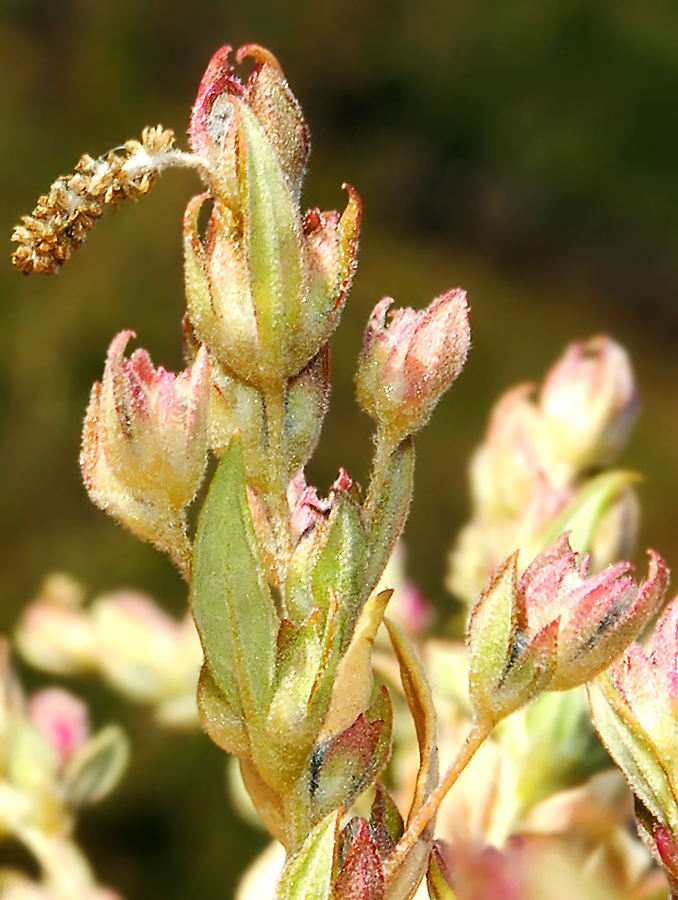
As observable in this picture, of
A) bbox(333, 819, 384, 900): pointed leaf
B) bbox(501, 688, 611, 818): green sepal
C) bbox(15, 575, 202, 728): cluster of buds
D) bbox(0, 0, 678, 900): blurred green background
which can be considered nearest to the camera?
bbox(333, 819, 384, 900): pointed leaf

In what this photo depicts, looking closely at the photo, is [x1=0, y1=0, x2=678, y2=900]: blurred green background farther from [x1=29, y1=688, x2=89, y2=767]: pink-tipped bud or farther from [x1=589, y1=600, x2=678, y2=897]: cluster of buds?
[x1=589, y1=600, x2=678, y2=897]: cluster of buds

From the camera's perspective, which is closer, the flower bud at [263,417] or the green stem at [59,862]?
the flower bud at [263,417]

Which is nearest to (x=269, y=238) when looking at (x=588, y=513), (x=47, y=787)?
(x=588, y=513)

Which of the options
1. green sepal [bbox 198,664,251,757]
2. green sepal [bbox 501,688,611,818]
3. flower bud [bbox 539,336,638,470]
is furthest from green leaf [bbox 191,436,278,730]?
flower bud [bbox 539,336,638,470]

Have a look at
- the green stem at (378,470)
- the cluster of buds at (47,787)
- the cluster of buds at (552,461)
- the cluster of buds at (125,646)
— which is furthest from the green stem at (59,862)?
the green stem at (378,470)

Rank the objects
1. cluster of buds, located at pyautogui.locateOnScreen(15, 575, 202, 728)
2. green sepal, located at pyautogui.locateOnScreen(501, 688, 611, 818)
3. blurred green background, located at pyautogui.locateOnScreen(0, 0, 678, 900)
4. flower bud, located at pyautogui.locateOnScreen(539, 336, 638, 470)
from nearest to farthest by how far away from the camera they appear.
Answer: green sepal, located at pyautogui.locateOnScreen(501, 688, 611, 818), flower bud, located at pyautogui.locateOnScreen(539, 336, 638, 470), cluster of buds, located at pyautogui.locateOnScreen(15, 575, 202, 728), blurred green background, located at pyautogui.locateOnScreen(0, 0, 678, 900)

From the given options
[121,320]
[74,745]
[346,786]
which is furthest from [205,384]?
[121,320]

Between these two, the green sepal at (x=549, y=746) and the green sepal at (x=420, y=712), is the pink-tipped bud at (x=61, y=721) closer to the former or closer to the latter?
the green sepal at (x=549, y=746)
